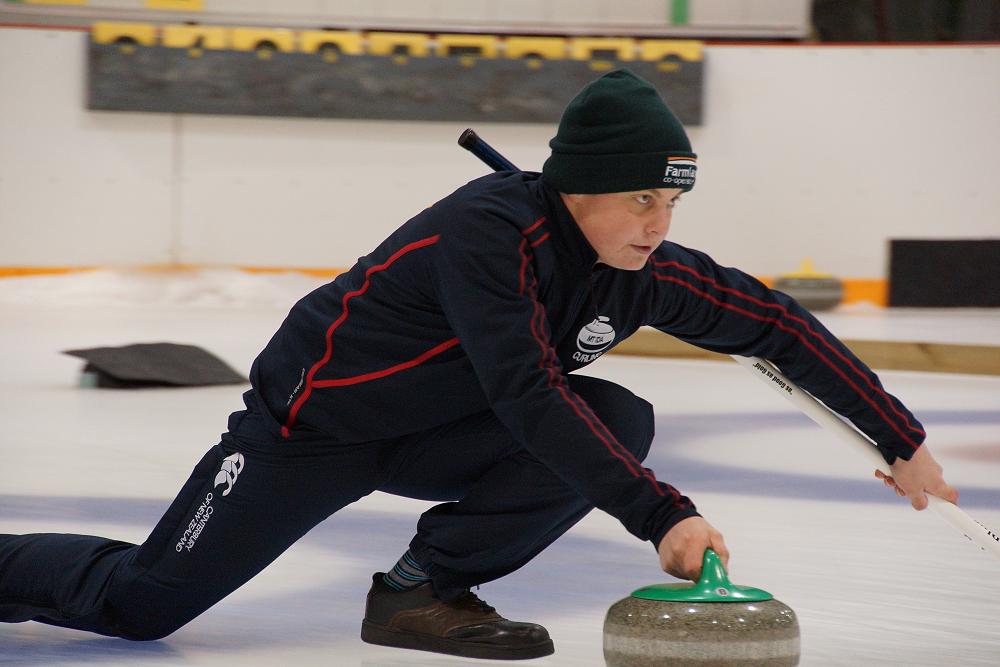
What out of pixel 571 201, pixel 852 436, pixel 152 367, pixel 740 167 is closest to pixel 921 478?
pixel 852 436

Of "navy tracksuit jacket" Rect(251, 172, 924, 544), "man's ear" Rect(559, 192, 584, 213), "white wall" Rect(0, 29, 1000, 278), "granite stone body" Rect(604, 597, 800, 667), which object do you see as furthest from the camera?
"white wall" Rect(0, 29, 1000, 278)

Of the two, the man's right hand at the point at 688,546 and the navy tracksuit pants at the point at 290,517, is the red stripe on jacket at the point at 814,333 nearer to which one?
the navy tracksuit pants at the point at 290,517

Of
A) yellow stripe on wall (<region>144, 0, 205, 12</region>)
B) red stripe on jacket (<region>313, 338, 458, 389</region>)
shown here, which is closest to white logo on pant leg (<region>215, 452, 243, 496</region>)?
red stripe on jacket (<region>313, 338, 458, 389</region>)

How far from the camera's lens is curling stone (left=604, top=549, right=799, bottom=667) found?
120 cm

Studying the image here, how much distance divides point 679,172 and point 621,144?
0.07 meters

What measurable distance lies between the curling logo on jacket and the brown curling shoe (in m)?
0.31

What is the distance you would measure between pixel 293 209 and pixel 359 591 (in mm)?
5980

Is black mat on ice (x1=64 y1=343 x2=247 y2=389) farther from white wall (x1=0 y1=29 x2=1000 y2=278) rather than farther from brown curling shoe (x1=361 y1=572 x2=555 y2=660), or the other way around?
white wall (x1=0 y1=29 x2=1000 y2=278)

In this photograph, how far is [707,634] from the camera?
1194 mm

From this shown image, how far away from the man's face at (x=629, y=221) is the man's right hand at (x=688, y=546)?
293mm

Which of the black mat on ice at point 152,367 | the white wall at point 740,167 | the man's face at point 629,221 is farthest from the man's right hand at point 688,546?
the white wall at point 740,167

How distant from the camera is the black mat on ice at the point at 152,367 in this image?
13.1ft

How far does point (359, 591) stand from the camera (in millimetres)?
1812

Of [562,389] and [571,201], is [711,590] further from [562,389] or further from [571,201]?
[571,201]
